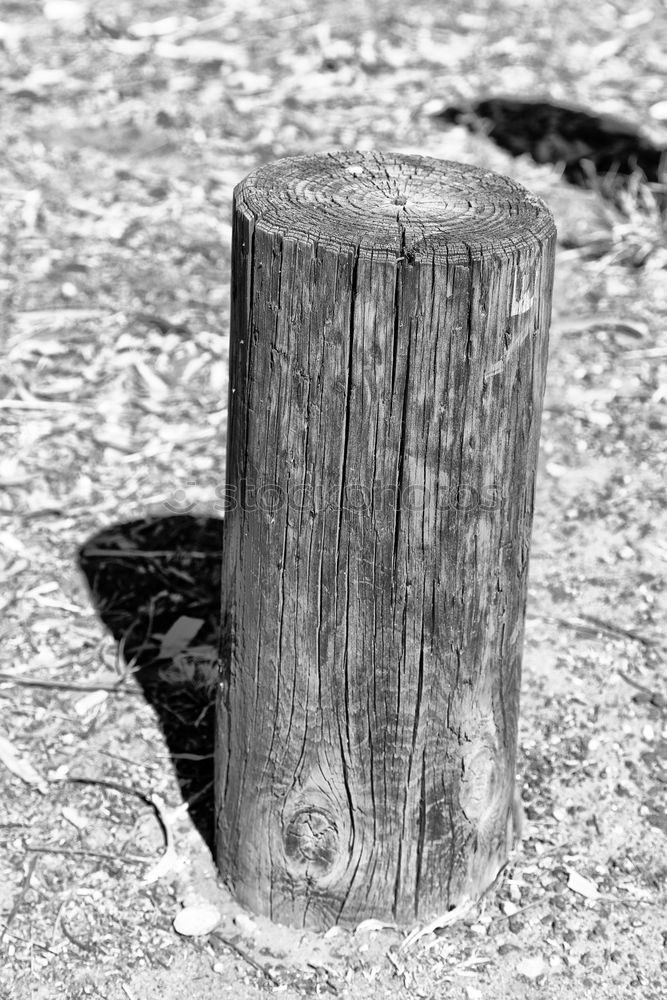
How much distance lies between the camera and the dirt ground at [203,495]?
2807 millimetres

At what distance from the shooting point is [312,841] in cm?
269

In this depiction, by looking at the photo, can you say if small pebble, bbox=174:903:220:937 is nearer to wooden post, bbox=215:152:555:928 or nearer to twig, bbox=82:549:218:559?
wooden post, bbox=215:152:555:928

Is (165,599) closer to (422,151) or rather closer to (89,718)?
(89,718)

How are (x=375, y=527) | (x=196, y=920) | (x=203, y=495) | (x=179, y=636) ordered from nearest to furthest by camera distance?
1. (x=375, y=527)
2. (x=196, y=920)
3. (x=179, y=636)
4. (x=203, y=495)

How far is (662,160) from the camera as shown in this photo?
244 inches

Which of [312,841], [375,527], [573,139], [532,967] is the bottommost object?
[532,967]

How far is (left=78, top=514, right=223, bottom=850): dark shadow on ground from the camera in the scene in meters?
3.29

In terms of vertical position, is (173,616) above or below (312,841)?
below

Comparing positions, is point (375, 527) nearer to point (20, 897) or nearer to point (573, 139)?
point (20, 897)

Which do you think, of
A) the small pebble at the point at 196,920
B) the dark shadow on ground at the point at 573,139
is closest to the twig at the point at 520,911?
the small pebble at the point at 196,920

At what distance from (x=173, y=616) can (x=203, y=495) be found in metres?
0.64

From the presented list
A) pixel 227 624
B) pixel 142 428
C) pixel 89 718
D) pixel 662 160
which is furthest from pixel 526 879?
pixel 662 160

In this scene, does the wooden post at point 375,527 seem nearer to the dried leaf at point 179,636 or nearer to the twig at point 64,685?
the twig at point 64,685

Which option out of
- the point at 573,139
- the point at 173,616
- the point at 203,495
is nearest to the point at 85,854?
the point at 173,616
